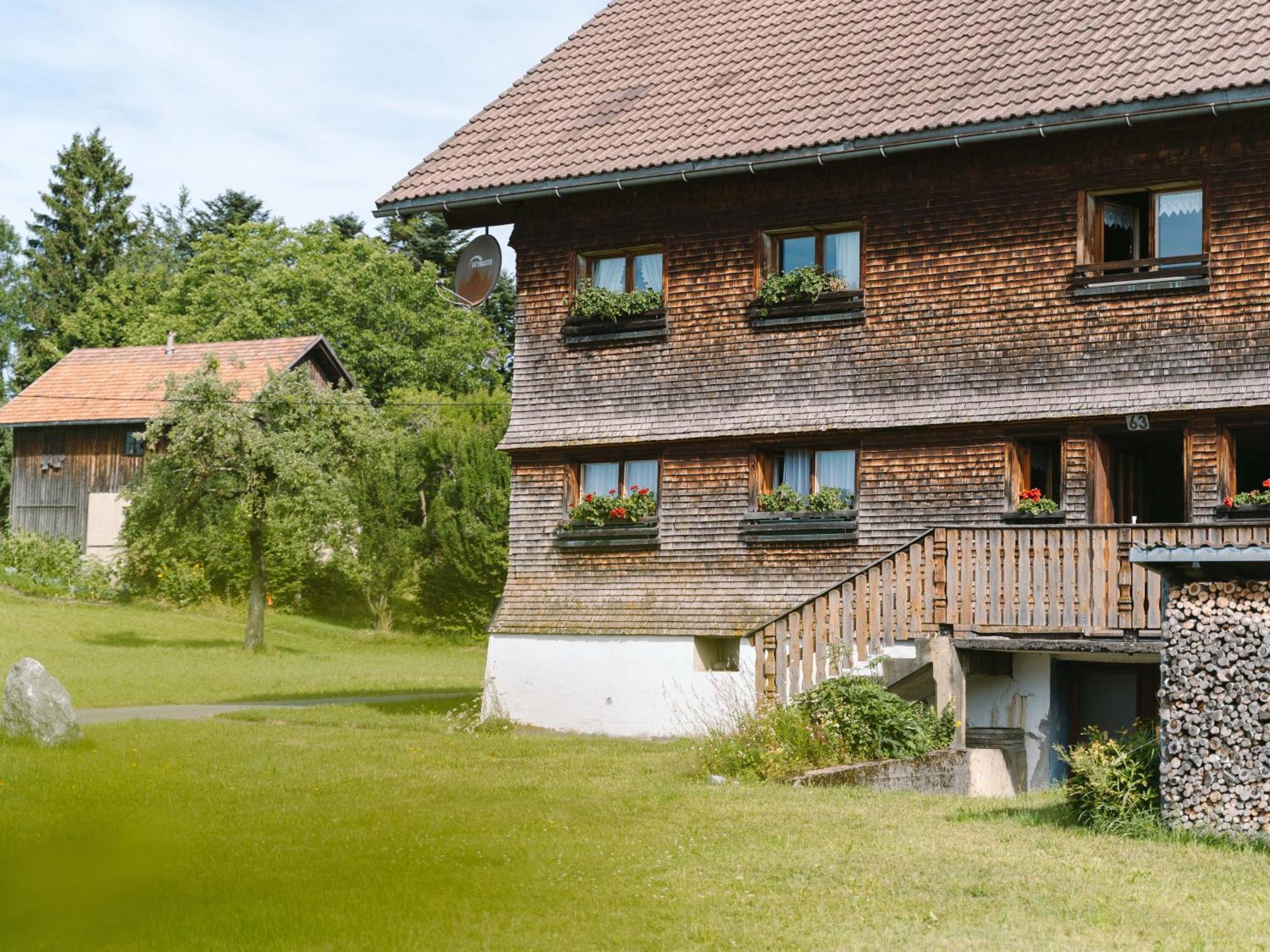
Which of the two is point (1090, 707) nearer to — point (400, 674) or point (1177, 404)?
point (1177, 404)

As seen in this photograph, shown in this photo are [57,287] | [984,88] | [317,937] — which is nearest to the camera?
[317,937]

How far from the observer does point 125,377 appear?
191ft

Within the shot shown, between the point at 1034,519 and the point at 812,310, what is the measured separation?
4.03 meters

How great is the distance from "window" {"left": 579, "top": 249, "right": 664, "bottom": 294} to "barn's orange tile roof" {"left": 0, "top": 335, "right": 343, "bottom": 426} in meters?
31.6

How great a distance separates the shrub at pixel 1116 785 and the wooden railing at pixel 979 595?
15.2 ft

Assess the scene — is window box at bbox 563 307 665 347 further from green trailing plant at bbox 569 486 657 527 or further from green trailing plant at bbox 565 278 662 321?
green trailing plant at bbox 569 486 657 527

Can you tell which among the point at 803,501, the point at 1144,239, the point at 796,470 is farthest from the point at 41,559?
the point at 1144,239

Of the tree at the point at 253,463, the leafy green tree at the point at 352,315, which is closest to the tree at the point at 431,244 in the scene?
the leafy green tree at the point at 352,315

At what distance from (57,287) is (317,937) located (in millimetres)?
68535

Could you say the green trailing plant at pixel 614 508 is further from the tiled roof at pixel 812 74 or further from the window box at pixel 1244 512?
the window box at pixel 1244 512

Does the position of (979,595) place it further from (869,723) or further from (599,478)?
(599,478)

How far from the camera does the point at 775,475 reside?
2338cm

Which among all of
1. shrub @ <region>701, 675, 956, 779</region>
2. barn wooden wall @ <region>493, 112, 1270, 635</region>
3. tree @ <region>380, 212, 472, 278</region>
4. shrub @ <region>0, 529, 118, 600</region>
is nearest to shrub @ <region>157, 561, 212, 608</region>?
shrub @ <region>0, 529, 118, 600</region>

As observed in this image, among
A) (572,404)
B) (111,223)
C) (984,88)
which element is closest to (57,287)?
(111,223)
